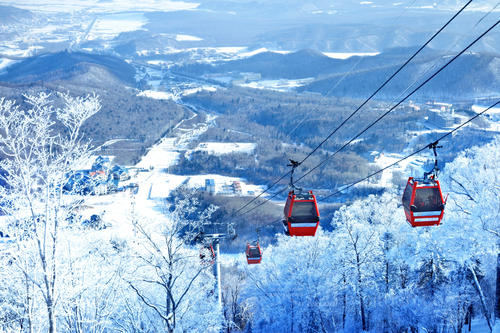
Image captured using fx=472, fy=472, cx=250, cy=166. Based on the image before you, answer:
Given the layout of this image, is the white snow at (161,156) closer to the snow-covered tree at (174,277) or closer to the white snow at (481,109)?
the snow-covered tree at (174,277)

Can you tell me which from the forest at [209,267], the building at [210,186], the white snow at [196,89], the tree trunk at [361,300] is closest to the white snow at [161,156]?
the building at [210,186]

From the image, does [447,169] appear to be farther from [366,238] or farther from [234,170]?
[234,170]

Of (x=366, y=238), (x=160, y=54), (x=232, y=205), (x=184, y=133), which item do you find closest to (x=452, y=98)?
(x=184, y=133)

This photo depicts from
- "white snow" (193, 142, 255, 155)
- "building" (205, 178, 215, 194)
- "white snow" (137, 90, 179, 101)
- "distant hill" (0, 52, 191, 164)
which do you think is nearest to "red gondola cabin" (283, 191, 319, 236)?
"building" (205, 178, 215, 194)

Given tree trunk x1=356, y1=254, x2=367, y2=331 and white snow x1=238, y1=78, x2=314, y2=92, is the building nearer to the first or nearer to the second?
tree trunk x1=356, y1=254, x2=367, y2=331

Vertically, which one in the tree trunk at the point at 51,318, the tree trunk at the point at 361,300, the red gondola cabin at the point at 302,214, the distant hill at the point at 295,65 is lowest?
the tree trunk at the point at 361,300

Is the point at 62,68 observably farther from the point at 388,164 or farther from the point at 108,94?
the point at 388,164
